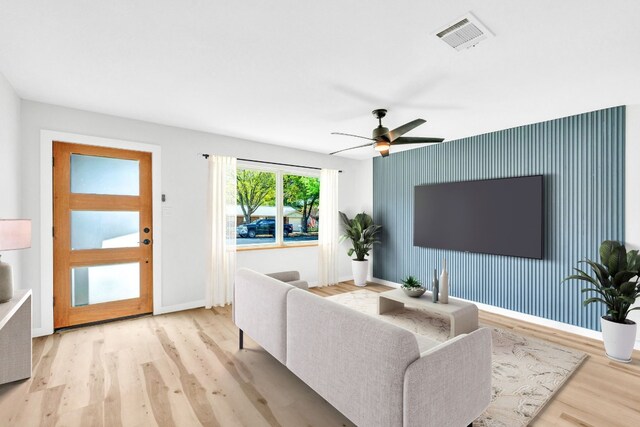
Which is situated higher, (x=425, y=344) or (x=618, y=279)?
(x=618, y=279)

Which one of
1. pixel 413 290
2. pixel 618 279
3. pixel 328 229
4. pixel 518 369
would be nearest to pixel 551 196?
pixel 618 279

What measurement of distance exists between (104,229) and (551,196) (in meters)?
5.37

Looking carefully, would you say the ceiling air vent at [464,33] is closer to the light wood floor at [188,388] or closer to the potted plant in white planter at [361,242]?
the light wood floor at [188,388]

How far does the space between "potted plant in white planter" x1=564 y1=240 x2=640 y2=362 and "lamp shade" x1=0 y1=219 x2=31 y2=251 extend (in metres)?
Answer: 4.62

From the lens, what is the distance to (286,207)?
5398 millimetres

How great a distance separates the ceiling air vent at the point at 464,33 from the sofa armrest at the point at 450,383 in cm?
183

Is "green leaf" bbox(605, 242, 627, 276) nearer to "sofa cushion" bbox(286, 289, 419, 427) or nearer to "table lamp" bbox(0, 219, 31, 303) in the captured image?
"sofa cushion" bbox(286, 289, 419, 427)

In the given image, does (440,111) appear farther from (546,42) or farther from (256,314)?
(256,314)

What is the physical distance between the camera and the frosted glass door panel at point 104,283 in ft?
11.4

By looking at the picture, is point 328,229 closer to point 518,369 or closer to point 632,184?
point 518,369

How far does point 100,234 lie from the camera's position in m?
3.60

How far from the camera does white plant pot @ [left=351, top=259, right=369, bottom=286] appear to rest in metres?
5.56

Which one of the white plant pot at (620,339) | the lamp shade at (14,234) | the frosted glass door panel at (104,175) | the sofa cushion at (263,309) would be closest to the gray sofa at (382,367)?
the sofa cushion at (263,309)

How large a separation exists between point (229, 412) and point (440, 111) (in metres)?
3.40
